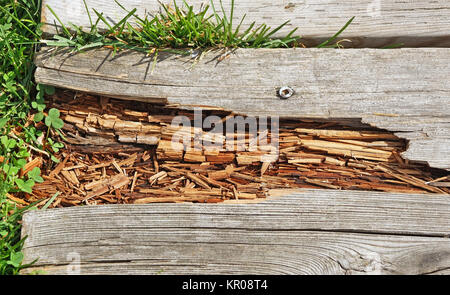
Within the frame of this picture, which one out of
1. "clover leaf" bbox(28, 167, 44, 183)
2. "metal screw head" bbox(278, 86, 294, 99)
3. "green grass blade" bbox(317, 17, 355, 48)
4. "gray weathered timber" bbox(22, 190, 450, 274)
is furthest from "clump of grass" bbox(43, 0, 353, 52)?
"gray weathered timber" bbox(22, 190, 450, 274)

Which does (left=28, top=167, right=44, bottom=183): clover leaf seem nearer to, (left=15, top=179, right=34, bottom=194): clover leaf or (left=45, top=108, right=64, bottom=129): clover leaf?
(left=15, top=179, right=34, bottom=194): clover leaf

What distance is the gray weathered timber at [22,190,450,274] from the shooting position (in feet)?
7.18

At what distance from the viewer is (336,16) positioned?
256 centimetres

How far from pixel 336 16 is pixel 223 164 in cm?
127

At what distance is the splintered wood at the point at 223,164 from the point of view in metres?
2.36

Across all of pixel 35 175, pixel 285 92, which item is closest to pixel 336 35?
pixel 285 92

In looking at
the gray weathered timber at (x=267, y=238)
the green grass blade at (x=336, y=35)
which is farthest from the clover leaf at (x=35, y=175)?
the green grass blade at (x=336, y=35)

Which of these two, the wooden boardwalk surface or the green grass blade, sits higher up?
the green grass blade

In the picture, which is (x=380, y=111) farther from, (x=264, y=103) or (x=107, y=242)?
(x=107, y=242)

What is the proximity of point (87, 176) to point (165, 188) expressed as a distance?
544 mm

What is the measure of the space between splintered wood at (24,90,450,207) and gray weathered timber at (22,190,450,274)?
107 mm

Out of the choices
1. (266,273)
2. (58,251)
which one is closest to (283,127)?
(266,273)

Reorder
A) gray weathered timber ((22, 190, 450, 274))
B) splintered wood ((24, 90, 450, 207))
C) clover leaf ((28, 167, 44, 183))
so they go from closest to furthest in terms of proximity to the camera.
Answer: gray weathered timber ((22, 190, 450, 274)), splintered wood ((24, 90, 450, 207)), clover leaf ((28, 167, 44, 183))

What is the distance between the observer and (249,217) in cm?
226
